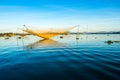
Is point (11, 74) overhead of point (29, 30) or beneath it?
beneath

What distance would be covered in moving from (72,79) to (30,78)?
7.29 feet

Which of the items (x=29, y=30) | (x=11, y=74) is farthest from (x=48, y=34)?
(x=11, y=74)

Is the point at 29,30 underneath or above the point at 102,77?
above

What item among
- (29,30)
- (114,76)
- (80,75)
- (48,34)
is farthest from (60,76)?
(48,34)

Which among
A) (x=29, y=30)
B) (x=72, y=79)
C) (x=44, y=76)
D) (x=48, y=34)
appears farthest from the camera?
(x=48, y=34)

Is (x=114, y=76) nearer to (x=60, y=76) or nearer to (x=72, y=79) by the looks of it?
(x=72, y=79)

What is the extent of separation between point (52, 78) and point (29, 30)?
36.9 meters

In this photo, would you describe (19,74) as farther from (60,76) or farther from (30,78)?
(60,76)

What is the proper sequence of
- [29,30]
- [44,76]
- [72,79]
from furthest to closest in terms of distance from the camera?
[29,30]
[44,76]
[72,79]

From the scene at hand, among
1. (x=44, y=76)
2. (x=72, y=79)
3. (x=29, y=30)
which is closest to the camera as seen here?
(x=72, y=79)

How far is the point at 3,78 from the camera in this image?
8227 millimetres

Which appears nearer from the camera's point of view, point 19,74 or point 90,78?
point 90,78

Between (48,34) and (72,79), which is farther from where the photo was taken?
(48,34)

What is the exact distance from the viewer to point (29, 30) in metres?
43.8
